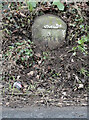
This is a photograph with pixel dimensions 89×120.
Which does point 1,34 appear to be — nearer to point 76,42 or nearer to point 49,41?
point 49,41

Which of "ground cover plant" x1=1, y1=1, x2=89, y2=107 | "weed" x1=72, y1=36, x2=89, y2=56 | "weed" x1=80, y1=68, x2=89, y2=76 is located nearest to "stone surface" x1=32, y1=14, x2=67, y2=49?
"ground cover plant" x1=1, y1=1, x2=89, y2=107

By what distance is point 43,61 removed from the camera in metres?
3.89

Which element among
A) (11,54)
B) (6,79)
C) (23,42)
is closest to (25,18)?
(23,42)

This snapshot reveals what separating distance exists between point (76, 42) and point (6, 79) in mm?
1732

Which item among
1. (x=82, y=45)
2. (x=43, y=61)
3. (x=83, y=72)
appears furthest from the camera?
(x=82, y=45)

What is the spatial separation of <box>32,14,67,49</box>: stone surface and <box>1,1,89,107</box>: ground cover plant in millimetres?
135

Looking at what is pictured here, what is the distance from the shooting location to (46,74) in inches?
144

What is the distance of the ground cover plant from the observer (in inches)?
123

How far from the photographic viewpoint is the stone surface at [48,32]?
4137 mm

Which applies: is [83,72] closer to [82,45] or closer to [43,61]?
[82,45]

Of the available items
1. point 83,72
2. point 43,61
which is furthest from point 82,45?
point 43,61

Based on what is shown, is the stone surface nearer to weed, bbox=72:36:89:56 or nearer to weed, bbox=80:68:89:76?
weed, bbox=72:36:89:56

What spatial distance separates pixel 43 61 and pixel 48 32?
2.25ft

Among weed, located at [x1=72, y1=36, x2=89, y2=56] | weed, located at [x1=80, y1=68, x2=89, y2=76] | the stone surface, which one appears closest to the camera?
weed, located at [x1=80, y1=68, x2=89, y2=76]
